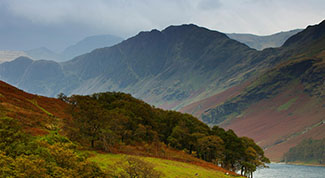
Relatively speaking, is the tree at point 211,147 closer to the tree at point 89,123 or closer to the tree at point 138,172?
the tree at point 89,123

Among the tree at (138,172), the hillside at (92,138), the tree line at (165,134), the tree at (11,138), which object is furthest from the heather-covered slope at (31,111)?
the tree at (138,172)

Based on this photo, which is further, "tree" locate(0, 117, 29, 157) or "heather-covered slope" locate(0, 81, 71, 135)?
"heather-covered slope" locate(0, 81, 71, 135)

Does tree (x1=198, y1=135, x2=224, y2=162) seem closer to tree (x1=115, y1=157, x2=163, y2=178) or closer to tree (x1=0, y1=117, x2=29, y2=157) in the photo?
tree (x1=115, y1=157, x2=163, y2=178)

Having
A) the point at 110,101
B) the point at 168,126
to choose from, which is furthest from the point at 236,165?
the point at 110,101

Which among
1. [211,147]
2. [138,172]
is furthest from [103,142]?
[211,147]

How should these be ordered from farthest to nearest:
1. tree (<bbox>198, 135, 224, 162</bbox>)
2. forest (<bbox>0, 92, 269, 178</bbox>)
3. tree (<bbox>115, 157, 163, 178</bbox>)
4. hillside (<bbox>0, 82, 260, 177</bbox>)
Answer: tree (<bbox>198, 135, 224, 162</bbox>), tree (<bbox>115, 157, 163, 178</bbox>), hillside (<bbox>0, 82, 260, 177</bbox>), forest (<bbox>0, 92, 269, 178</bbox>)

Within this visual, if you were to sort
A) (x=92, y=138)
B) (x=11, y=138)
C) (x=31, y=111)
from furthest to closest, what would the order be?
(x=31, y=111), (x=92, y=138), (x=11, y=138)

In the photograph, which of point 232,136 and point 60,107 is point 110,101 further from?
point 232,136

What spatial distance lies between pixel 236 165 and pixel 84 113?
78.6 meters

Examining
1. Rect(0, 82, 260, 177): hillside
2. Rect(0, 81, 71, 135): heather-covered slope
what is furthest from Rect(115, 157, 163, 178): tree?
Rect(0, 81, 71, 135): heather-covered slope

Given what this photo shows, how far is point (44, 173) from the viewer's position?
35.1m

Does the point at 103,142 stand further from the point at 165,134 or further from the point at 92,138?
the point at 165,134

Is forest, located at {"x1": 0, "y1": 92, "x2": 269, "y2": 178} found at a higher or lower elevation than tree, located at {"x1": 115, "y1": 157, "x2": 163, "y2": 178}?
higher

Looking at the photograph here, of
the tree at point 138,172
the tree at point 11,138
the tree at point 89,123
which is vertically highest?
the tree at point 89,123
